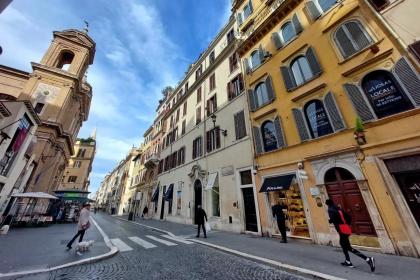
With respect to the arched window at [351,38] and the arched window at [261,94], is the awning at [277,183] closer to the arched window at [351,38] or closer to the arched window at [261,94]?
the arched window at [261,94]

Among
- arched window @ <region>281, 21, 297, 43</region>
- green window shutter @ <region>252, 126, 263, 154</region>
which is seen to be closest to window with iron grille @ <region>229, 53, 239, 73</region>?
arched window @ <region>281, 21, 297, 43</region>

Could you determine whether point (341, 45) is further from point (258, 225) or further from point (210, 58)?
point (210, 58)

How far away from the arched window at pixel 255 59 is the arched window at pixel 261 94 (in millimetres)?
1815

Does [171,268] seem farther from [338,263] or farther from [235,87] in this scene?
[235,87]

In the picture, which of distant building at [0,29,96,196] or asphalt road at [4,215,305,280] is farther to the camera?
distant building at [0,29,96,196]

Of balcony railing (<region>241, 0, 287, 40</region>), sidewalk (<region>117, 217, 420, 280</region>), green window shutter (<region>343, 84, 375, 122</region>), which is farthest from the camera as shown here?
balcony railing (<region>241, 0, 287, 40</region>)

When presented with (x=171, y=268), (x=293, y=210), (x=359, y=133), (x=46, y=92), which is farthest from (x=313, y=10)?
(x=46, y=92)

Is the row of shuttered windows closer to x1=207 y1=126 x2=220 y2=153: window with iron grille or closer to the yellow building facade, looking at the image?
the yellow building facade

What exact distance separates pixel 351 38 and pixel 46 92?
2855 centimetres

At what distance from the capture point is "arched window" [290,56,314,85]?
10668mm

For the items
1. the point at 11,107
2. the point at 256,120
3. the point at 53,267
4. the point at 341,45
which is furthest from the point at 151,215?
the point at 341,45

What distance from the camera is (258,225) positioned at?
11453 millimetres

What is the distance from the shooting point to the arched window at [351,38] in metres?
8.68

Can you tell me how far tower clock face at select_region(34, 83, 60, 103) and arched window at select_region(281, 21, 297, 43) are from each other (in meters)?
24.8
